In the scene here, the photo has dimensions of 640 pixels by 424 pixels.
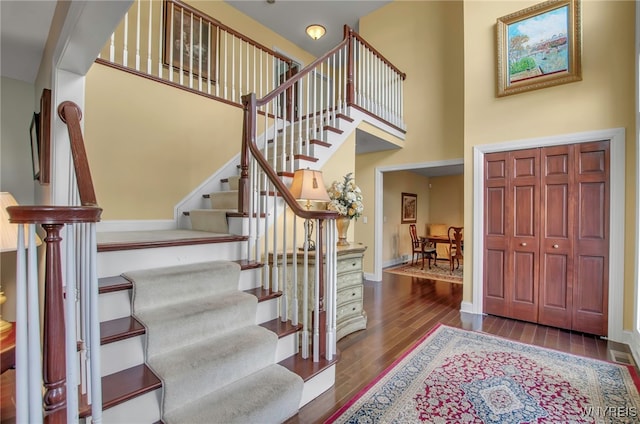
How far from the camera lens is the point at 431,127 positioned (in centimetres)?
495

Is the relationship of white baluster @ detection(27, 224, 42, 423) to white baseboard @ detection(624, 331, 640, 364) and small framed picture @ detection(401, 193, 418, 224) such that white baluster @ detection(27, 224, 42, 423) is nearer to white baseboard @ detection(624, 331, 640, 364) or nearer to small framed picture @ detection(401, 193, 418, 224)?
white baseboard @ detection(624, 331, 640, 364)

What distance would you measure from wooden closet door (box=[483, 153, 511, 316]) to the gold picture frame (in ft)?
2.94

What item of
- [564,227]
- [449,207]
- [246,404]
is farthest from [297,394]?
[449,207]

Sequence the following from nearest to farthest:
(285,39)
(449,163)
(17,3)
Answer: (17,3), (449,163), (285,39)

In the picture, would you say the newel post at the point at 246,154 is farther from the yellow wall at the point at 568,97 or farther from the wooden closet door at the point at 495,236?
the wooden closet door at the point at 495,236

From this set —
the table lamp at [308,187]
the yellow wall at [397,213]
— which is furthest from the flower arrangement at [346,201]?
the yellow wall at [397,213]

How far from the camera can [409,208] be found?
8.30 metres

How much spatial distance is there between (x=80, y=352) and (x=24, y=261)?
71 cm

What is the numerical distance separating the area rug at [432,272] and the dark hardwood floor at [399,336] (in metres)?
1.12

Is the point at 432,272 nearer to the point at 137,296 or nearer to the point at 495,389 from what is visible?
the point at 495,389

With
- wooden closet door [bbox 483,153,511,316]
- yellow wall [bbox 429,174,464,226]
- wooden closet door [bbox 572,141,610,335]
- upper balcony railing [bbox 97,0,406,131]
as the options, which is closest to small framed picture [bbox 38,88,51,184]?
upper balcony railing [bbox 97,0,406,131]

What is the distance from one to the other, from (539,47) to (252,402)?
453cm

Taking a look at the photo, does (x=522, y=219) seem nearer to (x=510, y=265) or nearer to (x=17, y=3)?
(x=510, y=265)

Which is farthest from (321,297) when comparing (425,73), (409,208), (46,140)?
(409,208)
